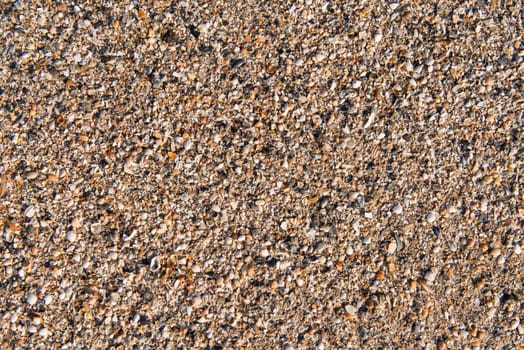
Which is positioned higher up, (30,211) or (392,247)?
(392,247)

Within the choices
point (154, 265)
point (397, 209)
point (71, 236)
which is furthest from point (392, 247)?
point (71, 236)

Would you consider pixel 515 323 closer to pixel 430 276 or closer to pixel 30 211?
pixel 430 276

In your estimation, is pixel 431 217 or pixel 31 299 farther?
pixel 431 217

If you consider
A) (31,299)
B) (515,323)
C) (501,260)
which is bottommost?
(31,299)

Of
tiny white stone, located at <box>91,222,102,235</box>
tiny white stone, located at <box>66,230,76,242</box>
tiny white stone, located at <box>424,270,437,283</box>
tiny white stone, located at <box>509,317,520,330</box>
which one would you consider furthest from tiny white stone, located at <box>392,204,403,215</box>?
tiny white stone, located at <box>66,230,76,242</box>

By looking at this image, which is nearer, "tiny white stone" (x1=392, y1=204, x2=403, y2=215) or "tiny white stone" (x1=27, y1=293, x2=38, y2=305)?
"tiny white stone" (x1=27, y1=293, x2=38, y2=305)

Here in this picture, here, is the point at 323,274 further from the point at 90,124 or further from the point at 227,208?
the point at 90,124

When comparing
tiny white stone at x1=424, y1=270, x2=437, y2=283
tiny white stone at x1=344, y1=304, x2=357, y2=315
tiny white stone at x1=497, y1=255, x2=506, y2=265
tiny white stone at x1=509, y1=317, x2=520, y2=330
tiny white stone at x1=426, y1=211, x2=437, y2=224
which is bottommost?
tiny white stone at x1=344, y1=304, x2=357, y2=315

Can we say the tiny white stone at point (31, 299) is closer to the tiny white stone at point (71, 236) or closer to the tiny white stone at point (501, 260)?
the tiny white stone at point (71, 236)

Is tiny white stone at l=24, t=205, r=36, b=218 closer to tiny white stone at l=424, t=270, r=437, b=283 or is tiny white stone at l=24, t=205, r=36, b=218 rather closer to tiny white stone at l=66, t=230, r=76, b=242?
tiny white stone at l=66, t=230, r=76, b=242

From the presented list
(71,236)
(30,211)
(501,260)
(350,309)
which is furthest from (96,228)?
(501,260)
